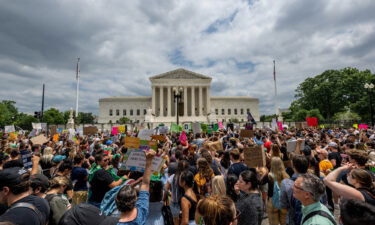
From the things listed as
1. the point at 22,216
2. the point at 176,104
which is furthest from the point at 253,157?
the point at 176,104

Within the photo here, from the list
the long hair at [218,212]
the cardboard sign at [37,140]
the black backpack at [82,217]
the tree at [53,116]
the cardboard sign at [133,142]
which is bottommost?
the black backpack at [82,217]

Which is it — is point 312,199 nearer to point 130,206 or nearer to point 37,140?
point 130,206

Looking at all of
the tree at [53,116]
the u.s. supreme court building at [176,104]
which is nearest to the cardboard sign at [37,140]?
the u.s. supreme court building at [176,104]

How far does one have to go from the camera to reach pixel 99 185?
3.91 m

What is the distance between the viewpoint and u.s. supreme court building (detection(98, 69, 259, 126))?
64.6m

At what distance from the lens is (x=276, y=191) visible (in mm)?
4074

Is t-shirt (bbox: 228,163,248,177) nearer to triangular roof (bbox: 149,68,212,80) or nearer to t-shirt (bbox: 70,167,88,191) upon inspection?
t-shirt (bbox: 70,167,88,191)

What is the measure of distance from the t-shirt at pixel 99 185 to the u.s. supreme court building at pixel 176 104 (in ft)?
177

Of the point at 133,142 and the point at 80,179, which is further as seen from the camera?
the point at 133,142

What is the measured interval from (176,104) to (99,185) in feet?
205

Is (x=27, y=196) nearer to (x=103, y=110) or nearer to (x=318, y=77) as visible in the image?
(x=318, y=77)

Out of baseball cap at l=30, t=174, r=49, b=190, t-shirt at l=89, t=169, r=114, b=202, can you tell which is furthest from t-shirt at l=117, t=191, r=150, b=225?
baseball cap at l=30, t=174, r=49, b=190

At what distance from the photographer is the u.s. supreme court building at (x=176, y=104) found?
2544 inches

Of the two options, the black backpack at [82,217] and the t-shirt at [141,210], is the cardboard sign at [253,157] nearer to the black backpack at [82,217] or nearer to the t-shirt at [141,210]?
the t-shirt at [141,210]
